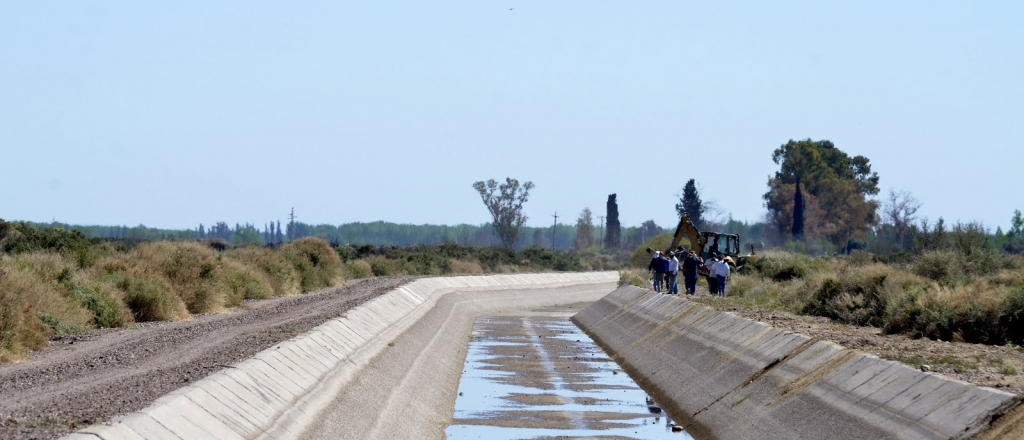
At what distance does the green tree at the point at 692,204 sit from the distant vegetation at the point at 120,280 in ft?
209

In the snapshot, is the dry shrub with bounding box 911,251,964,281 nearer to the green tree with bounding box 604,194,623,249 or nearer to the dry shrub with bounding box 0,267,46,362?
the dry shrub with bounding box 0,267,46,362

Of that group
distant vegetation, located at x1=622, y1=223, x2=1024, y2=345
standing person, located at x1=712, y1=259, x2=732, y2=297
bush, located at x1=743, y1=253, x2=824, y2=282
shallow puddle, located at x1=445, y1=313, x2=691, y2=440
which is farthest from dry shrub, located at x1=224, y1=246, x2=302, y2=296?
bush, located at x1=743, y1=253, x2=824, y2=282

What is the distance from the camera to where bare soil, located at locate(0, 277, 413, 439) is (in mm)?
11594

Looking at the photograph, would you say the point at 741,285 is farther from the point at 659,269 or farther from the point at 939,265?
the point at 939,265

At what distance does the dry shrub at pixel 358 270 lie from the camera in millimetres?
66406

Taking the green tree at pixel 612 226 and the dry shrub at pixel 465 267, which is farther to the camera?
the green tree at pixel 612 226

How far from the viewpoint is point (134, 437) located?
34.4 feet

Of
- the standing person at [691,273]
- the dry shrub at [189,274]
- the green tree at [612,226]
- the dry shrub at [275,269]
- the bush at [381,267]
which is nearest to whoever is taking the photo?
the dry shrub at [189,274]

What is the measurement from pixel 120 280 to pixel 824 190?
324ft

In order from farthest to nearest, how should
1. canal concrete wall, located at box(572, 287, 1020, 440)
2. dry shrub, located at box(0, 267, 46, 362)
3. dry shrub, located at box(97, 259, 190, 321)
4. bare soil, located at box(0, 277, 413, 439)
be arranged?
dry shrub, located at box(97, 259, 190, 321) → dry shrub, located at box(0, 267, 46, 362) → canal concrete wall, located at box(572, 287, 1020, 440) → bare soil, located at box(0, 277, 413, 439)

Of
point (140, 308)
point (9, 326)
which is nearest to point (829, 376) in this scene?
point (9, 326)

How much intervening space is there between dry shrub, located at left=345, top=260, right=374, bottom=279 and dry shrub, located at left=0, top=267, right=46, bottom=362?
42.3m

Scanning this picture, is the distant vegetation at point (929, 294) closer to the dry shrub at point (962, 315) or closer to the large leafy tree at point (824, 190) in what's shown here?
the dry shrub at point (962, 315)

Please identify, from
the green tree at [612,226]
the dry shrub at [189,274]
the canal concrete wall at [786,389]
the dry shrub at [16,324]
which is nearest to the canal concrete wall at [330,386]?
the dry shrub at [16,324]
